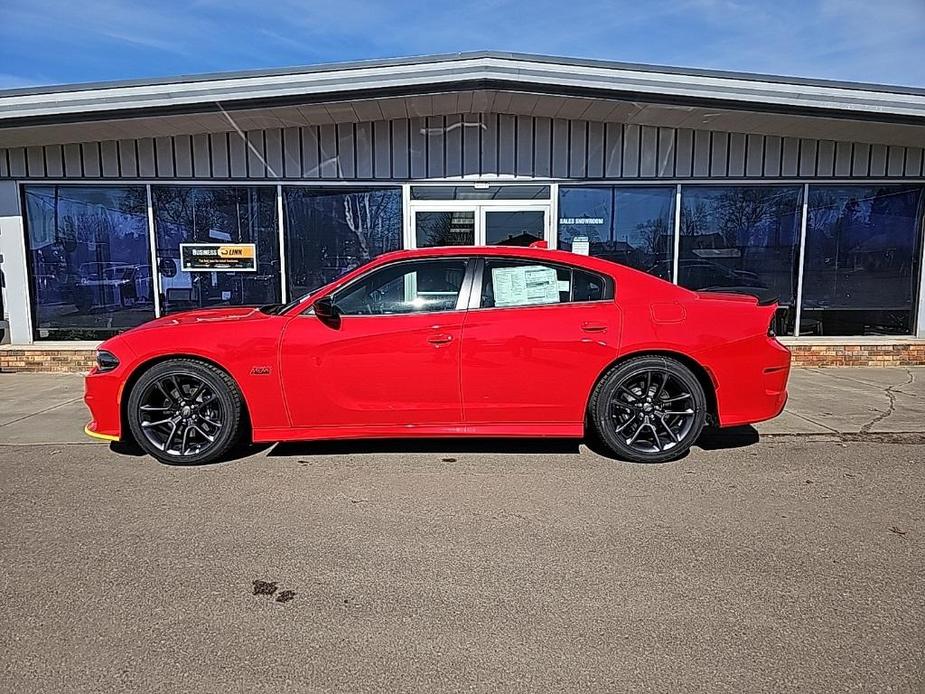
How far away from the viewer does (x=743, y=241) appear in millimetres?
9211

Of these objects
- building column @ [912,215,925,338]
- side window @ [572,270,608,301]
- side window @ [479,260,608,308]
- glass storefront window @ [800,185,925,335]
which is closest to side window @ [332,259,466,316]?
side window @ [479,260,608,308]

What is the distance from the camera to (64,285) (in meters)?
9.07

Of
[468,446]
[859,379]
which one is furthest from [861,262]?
[468,446]

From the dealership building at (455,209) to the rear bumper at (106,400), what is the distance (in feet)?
15.7

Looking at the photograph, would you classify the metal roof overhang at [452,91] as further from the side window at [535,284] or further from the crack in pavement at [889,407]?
the side window at [535,284]

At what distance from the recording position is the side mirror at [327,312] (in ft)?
14.2

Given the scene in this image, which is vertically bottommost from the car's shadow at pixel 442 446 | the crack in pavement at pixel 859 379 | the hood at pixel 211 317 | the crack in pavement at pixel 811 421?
the car's shadow at pixel 442 446

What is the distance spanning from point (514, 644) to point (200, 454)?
2983mm

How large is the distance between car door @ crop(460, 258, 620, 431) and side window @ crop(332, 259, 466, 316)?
192 millimetres

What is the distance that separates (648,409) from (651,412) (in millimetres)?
32

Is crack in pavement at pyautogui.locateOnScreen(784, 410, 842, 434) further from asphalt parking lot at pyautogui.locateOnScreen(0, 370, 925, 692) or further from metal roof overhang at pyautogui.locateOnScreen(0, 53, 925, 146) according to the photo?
metal roof overhang at pyautogui.locateOnScreen(0, 53, 925, 146)

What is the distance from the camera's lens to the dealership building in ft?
28.6

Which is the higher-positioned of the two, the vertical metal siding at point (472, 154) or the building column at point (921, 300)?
the vertical metal siding at point (472, 154)

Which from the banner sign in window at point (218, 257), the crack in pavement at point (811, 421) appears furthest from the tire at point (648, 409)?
the banner sign in window at point (218, 257)
